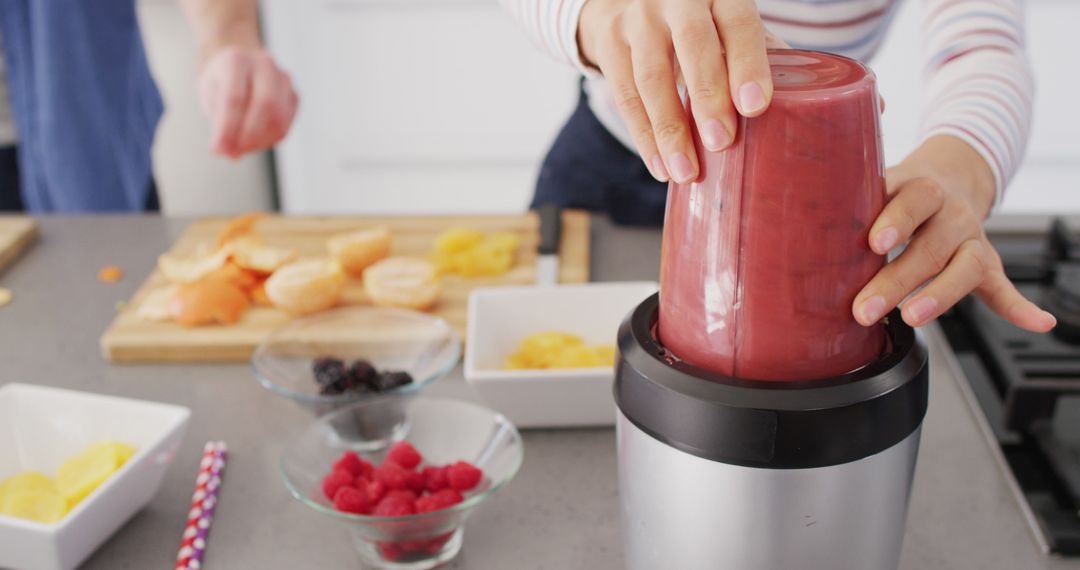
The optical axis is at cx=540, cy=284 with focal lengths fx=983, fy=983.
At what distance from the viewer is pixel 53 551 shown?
78 centimetres

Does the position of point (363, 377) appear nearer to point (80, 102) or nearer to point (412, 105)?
point (80, 102)

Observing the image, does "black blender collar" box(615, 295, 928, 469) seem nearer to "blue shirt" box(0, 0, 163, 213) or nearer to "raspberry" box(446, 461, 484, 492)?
"raspberry" box(446, 461, 484, 492)

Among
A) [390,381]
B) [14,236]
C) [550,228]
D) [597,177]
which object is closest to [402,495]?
[390,381]

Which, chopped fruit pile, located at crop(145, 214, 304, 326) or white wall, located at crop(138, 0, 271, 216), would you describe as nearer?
chopped fruit pile, located at crop(145, 214, 304, 326)

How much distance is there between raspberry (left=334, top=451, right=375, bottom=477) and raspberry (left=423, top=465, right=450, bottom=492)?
5 cm

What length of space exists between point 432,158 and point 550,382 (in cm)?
226

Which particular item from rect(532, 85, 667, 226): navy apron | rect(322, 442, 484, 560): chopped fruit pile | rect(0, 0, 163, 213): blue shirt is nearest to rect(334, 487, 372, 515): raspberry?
rect(322, 442, 484, 560): chopped fruit pile

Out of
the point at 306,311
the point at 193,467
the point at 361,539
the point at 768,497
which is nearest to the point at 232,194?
the point at 306,311

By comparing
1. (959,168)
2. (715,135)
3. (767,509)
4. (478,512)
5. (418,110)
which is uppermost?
(715,135)

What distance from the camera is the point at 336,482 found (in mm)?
820

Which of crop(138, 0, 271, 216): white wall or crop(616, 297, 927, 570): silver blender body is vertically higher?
crop(616, 297, 927, 570): silver blender body

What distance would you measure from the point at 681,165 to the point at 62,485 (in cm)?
61

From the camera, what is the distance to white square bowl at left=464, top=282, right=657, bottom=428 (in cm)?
96

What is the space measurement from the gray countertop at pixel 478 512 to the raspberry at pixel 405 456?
0.25 feet
